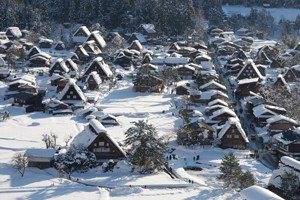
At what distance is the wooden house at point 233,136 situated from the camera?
2555cm

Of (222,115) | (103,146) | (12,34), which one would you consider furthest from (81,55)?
(103,146)

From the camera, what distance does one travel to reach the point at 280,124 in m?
27.4

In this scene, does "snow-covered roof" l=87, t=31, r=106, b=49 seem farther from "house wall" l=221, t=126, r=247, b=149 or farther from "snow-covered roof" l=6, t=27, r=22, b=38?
"house wall" l=221, t=126, r=247, b=149

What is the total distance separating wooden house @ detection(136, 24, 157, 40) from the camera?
60.2 meters

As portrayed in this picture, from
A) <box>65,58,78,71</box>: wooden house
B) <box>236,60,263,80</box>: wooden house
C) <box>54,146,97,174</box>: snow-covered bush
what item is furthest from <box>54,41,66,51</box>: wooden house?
<box>54,146,97,174</box>: snow-covered bush

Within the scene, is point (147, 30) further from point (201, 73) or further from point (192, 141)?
point (192, 141)

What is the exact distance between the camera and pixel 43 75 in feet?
133

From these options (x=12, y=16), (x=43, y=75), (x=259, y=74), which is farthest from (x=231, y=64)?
(x=12, y=16)

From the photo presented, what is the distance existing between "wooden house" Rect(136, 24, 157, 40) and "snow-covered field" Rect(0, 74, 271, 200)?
2937 centimetres

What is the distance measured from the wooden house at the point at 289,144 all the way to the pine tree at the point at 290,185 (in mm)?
5707

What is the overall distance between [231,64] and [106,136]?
82.2 feet

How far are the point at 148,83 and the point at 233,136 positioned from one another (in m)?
12.3

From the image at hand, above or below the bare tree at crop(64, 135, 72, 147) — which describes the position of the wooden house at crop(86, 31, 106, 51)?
above

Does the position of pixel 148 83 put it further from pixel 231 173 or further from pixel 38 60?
pixel 231 173
